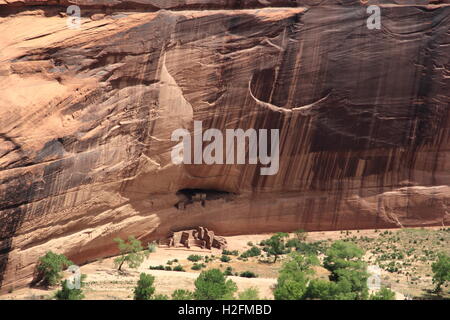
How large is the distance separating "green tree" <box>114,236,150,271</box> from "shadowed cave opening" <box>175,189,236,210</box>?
3.21 metres

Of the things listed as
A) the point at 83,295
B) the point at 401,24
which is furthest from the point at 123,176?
the point at 401,24

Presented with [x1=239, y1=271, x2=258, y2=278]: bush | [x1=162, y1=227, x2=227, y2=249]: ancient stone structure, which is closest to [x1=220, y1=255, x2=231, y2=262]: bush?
[x1=162, y1=227, x2=227, y2=249]: ancient stone structure

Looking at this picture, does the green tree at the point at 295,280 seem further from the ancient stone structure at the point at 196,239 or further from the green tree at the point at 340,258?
the ancient stone structure at the point at 196,239

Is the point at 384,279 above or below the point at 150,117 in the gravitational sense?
below

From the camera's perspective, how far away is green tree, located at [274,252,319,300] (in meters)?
21.4

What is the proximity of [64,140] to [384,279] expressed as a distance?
494 inches

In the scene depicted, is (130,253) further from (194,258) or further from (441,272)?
(441,272)

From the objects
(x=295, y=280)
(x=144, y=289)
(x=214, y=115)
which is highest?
(x=214, y=115)

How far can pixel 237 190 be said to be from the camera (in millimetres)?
31359

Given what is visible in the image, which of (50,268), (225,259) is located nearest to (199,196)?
(225,259)

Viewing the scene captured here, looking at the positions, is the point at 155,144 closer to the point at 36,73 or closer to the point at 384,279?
the point at 36,73

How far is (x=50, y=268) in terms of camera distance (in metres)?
23.8

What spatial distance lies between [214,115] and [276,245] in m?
5.81
